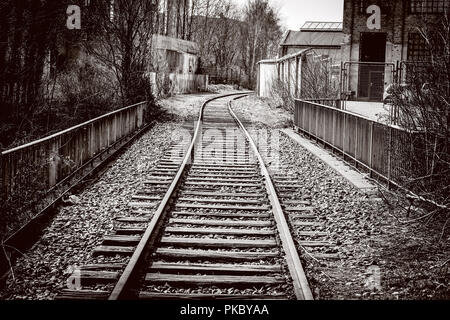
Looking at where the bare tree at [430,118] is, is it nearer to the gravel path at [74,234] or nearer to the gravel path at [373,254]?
the gravel path at [373,254]

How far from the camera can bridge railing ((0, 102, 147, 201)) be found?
8000 millimetres

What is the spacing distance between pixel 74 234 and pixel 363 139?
7.36m

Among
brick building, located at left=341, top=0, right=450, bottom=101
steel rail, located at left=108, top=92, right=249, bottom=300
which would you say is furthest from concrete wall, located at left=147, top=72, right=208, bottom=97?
steel rail, located at left=108, top=92, right=249, bottom=300

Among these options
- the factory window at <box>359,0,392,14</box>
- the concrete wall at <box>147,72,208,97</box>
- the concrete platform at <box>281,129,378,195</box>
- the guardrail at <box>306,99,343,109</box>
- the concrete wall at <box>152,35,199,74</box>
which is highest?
the factory window at <box>359,0,392,14</box>

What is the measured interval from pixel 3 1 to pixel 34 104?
4040 millimetres

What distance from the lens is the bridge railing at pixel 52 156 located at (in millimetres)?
8000

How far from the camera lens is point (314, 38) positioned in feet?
219

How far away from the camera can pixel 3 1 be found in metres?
14.5

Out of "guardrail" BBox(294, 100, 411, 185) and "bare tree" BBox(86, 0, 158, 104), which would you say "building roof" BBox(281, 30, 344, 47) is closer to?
"bare tree" BBox(86, 0, 158, 104)

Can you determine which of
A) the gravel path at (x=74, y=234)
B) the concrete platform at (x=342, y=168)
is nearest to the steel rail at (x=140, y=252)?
the gravel path at (x=74, y=234)

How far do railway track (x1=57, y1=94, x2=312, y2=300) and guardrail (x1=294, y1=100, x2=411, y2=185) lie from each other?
231 centimetres

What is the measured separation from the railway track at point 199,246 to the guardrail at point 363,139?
7.59ft

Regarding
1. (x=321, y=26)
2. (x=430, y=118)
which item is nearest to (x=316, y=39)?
(x=321, y=26)
